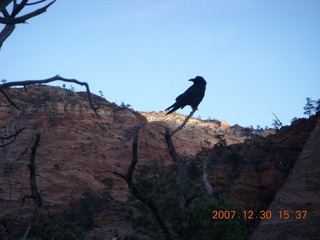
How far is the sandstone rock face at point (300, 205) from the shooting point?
11.0 m

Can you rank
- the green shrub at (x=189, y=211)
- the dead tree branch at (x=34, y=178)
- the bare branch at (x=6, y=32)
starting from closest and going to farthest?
the bare branch at (x=6, y=32) → the dead tree branch at (x=34, y=178) → the green shrub at (x=189, y=211)

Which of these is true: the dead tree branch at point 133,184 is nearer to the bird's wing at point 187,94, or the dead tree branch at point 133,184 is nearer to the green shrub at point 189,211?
the green shrub at point 189,211

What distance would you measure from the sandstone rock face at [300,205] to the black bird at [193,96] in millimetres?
4392

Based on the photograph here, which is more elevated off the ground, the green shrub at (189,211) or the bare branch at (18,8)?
the bare branch at (18,8)

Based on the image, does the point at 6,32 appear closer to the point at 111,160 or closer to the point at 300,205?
the point at 300,205

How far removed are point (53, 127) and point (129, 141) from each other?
5289 mm

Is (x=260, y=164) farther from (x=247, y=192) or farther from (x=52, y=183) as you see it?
(x=52, y=183)

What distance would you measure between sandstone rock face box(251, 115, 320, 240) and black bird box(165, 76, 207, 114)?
4392 millimetres

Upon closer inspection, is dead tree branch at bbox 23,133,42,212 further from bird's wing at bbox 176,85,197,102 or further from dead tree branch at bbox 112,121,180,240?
bird's wing at bbox 176,85,197,102

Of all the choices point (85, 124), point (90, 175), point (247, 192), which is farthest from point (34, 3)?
point (85, 124)

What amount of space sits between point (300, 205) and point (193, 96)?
512 centimetres

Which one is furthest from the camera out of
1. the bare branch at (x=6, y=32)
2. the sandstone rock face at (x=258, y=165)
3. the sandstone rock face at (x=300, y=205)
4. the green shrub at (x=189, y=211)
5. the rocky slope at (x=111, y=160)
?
the sandstone rock face at (x=258, y=165)

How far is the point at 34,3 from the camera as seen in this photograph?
386 centimetres

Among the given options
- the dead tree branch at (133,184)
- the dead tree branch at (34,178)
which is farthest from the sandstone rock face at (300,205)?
the dead tree branch at (34,178)
